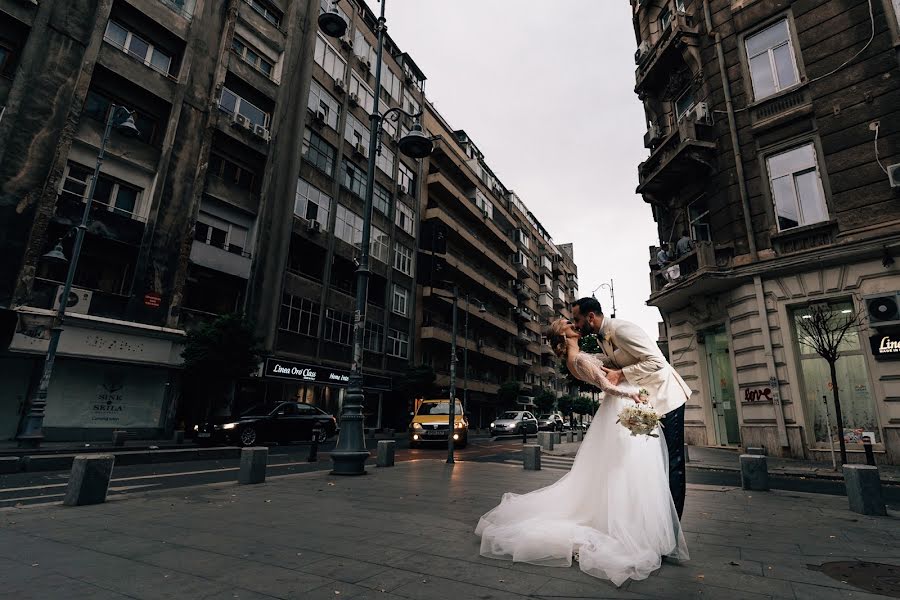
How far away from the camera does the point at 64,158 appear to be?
1762 centimetres

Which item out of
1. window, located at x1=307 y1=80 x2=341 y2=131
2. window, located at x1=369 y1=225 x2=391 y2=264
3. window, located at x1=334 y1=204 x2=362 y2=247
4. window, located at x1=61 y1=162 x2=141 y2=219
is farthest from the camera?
window, located at x1=369 y1=225 x2=391 y2=264

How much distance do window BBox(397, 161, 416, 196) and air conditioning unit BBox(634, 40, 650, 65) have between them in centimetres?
2089

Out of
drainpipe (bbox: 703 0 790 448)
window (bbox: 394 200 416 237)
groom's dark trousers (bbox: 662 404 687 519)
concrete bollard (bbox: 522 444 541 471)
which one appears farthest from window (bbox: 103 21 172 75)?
groom's dark trousers (bbox: 662 404 687 519)

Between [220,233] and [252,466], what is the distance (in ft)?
59.8

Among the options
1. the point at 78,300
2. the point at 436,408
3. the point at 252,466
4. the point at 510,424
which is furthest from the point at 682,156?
the point at 78,300

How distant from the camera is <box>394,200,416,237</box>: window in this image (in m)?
36.6

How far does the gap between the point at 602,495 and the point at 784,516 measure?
344 centimetres

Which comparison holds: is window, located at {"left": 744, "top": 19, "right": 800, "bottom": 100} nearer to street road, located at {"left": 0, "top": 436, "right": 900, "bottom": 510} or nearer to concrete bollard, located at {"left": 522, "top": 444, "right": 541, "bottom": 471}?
street road, located at {"left": 0, "top": 436, "right": 900, "bottom": 510}

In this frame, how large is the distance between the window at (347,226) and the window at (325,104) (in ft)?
18.2

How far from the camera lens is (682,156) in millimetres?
15953

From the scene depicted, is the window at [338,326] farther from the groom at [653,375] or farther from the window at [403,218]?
the groom at [653,375]

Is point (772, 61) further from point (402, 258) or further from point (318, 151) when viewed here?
point (402, 258)

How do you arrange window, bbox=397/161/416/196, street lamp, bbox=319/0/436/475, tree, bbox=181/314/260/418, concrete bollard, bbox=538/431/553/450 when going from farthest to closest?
window, bbox=397/161/416/196 < tree, bbox=181/314/260/418 < concrete bollard, bbox=538/431/553/450 < street lamp, bbox=319/0/436/475

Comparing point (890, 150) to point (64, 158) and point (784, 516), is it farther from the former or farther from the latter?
point (64, 158)
